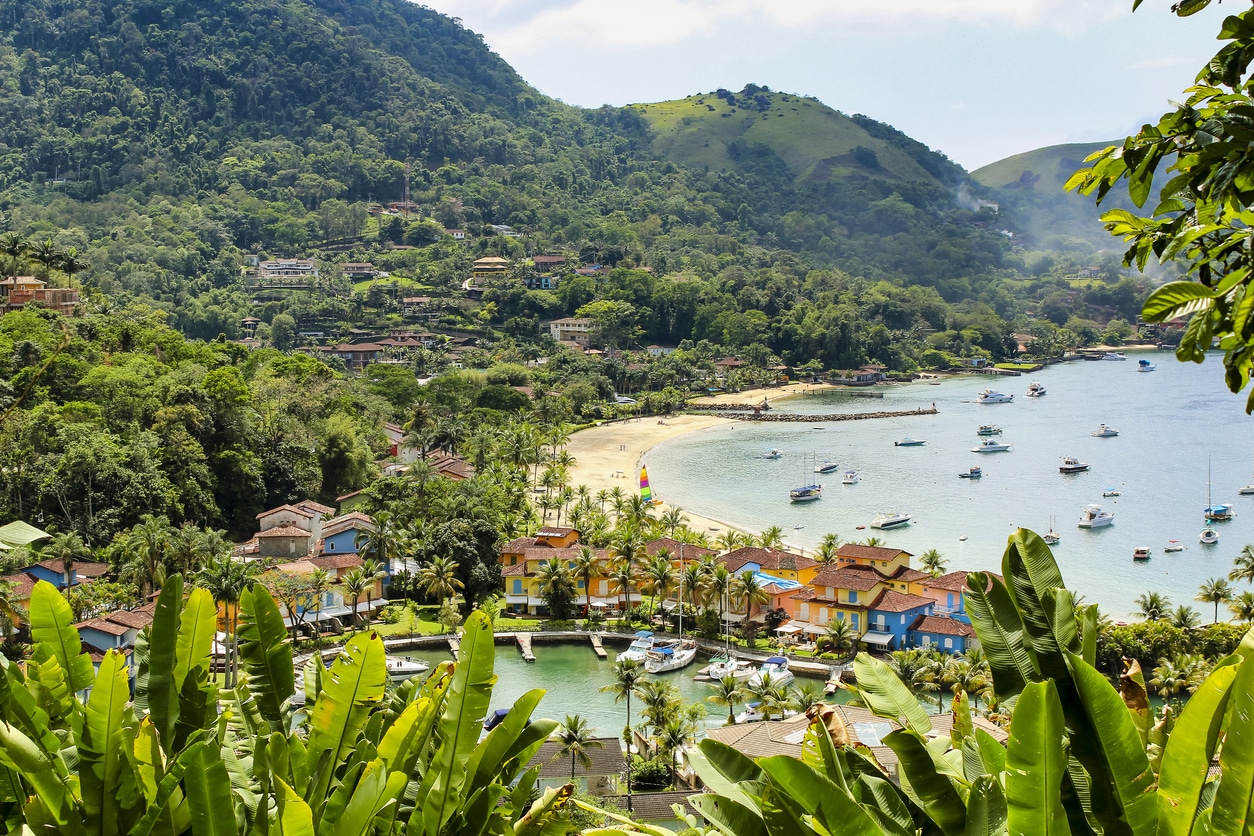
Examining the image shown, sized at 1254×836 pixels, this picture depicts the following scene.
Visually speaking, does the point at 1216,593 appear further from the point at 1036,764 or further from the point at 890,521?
the point at 1036,764

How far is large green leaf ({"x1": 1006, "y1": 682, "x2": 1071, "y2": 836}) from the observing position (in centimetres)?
230

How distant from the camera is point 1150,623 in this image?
74.5ft

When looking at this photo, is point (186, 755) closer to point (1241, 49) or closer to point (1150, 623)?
point (1241, 49)

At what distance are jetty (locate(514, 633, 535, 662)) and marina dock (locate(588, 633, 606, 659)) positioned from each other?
150cm

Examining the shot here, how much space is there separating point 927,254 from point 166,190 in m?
84.3

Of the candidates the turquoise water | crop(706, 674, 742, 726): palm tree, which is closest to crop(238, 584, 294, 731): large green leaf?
crop(706, 674, 742, 726): palm tree

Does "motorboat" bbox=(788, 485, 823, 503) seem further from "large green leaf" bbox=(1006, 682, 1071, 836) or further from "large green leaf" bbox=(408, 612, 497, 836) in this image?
"large green leaf" bbox=(1006, 682, 1071, 836)

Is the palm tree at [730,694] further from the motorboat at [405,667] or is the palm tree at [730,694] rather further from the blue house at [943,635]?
the motorboat at [405,667]

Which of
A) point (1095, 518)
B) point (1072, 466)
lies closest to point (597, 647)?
point (1095, 518)

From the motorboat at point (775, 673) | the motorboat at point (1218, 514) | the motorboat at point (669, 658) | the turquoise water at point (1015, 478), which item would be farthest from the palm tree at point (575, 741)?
the motorboat at point (1218, 514)

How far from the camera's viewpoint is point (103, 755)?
334 cm

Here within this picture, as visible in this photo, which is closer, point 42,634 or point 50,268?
point 42,634

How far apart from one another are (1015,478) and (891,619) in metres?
24.0

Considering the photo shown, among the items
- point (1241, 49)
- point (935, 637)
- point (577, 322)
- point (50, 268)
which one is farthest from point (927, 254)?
point (1241, 49)
